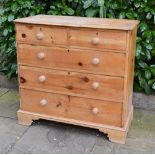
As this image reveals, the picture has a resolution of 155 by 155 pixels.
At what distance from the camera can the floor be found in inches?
96.3

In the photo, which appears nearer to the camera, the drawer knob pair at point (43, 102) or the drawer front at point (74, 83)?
the drawer front at point (74, 83)

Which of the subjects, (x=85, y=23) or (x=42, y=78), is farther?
(x=42, y=78)

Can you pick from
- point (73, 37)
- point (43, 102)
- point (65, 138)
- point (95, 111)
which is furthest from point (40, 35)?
point (65, 138)

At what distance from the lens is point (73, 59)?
2461 mm

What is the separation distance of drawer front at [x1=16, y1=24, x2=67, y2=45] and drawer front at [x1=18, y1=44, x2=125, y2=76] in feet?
0.18

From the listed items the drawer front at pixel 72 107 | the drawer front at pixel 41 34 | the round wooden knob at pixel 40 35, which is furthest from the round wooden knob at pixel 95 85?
the round wooden knob at pixel 40 35

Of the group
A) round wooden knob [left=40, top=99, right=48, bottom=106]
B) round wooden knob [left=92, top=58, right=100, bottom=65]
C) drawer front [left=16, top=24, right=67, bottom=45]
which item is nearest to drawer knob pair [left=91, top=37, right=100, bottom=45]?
round wooden knob [left=92, top=58, right=100, bottom=65]

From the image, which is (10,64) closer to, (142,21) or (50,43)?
(50,43)

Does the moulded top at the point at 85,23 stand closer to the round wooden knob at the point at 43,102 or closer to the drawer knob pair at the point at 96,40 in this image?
the drawer knob pair at the point at 96,40

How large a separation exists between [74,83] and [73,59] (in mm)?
203

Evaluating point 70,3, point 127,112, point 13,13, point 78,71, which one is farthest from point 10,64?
point 127,112

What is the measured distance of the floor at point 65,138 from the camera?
2445mm

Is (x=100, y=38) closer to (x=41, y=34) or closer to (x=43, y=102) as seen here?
(x=41, y=34)

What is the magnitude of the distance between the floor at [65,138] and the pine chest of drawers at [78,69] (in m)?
0.11
